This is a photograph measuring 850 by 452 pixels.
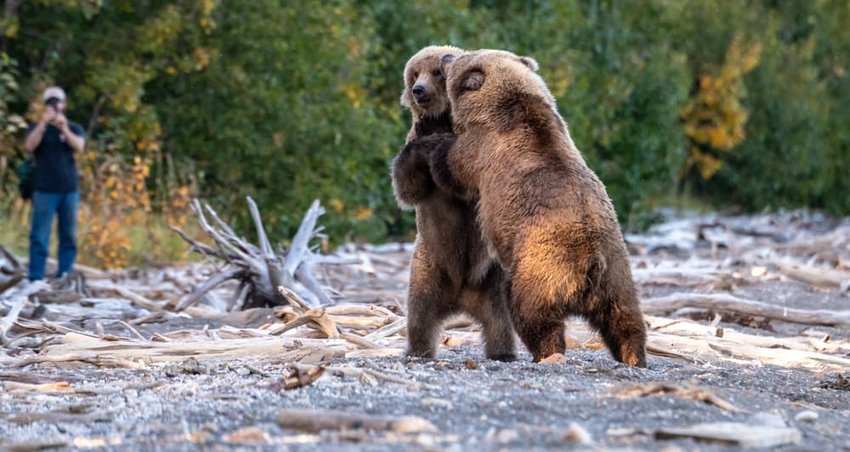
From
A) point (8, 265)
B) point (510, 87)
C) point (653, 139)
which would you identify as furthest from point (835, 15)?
point (510, 87)

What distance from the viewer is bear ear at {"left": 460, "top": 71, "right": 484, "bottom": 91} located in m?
7.34

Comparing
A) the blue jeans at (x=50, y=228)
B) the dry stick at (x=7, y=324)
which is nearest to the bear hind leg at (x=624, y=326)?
the dry stick at (x=7, y=324)

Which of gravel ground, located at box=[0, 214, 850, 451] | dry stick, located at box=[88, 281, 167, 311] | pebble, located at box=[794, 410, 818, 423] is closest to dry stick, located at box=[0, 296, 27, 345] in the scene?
gravel ground, located at box=[0, 214, 850, 451]

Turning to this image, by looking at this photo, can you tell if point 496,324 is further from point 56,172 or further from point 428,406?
point 56,172

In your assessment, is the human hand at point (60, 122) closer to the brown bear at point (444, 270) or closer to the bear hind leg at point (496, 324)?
the brown bear at point (444, 270)

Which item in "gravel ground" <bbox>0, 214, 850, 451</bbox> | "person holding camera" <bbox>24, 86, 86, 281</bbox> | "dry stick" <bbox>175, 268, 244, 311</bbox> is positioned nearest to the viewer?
"gravel ground" <bbox>0, 214, 850, 451</bbox>

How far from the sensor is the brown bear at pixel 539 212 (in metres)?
6.69

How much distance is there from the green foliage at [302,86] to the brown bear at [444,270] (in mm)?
9542

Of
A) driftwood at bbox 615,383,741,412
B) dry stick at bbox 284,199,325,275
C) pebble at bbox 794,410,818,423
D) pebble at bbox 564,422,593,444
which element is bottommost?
pebble at bbox 794,410,818,423

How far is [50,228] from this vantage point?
1464 cm

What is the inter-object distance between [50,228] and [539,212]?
898 cm

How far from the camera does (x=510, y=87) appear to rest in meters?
7.27

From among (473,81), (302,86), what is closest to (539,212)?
(473,81)

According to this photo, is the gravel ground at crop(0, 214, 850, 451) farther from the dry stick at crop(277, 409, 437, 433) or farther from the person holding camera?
the person holding camera
